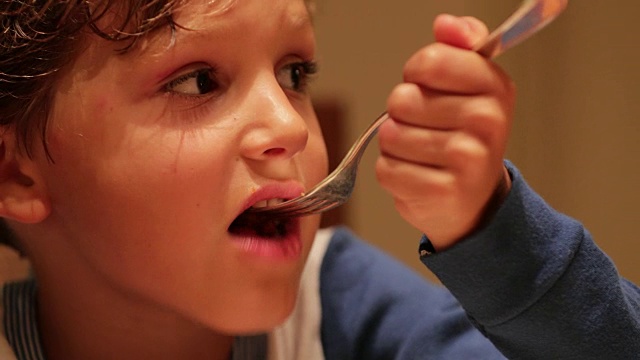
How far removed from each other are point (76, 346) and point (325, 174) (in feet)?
0.89

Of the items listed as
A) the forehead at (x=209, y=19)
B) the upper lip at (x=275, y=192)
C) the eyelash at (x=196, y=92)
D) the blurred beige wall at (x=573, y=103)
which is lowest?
the blurred beige wall at (x=573, y=103)

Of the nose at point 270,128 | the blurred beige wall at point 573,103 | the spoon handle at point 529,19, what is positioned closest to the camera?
the spoon handle at point 529,19

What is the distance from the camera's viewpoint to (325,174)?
2.06 feet

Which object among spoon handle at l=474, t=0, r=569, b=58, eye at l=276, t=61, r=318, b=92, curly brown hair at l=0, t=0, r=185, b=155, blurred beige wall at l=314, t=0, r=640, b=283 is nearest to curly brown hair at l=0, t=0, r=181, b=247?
curly brown hair at l=0, t=0, r=185, b=155

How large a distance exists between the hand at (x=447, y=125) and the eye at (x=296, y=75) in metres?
0.20

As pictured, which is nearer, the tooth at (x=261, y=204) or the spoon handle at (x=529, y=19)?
the spoon handle at (x=529, y=19)

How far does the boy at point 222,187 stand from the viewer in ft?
1.48

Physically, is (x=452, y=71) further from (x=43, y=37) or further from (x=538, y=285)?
(x=43, y=37)

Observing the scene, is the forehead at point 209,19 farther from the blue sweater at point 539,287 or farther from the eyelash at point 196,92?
the blue sweater at point 539,287

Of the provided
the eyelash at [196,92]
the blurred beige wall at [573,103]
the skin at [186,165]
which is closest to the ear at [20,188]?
the skin at [186,165]

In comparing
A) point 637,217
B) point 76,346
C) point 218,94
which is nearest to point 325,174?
point 218,94

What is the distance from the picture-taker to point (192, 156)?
55 cm

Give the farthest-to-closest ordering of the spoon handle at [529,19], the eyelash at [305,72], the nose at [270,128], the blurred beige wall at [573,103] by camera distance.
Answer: the blurred beige wall at [573,103]
the eyelash at [305,72]
the nose at [270,128]
the spoon handle at [529,19]

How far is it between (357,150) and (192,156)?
11 cm
